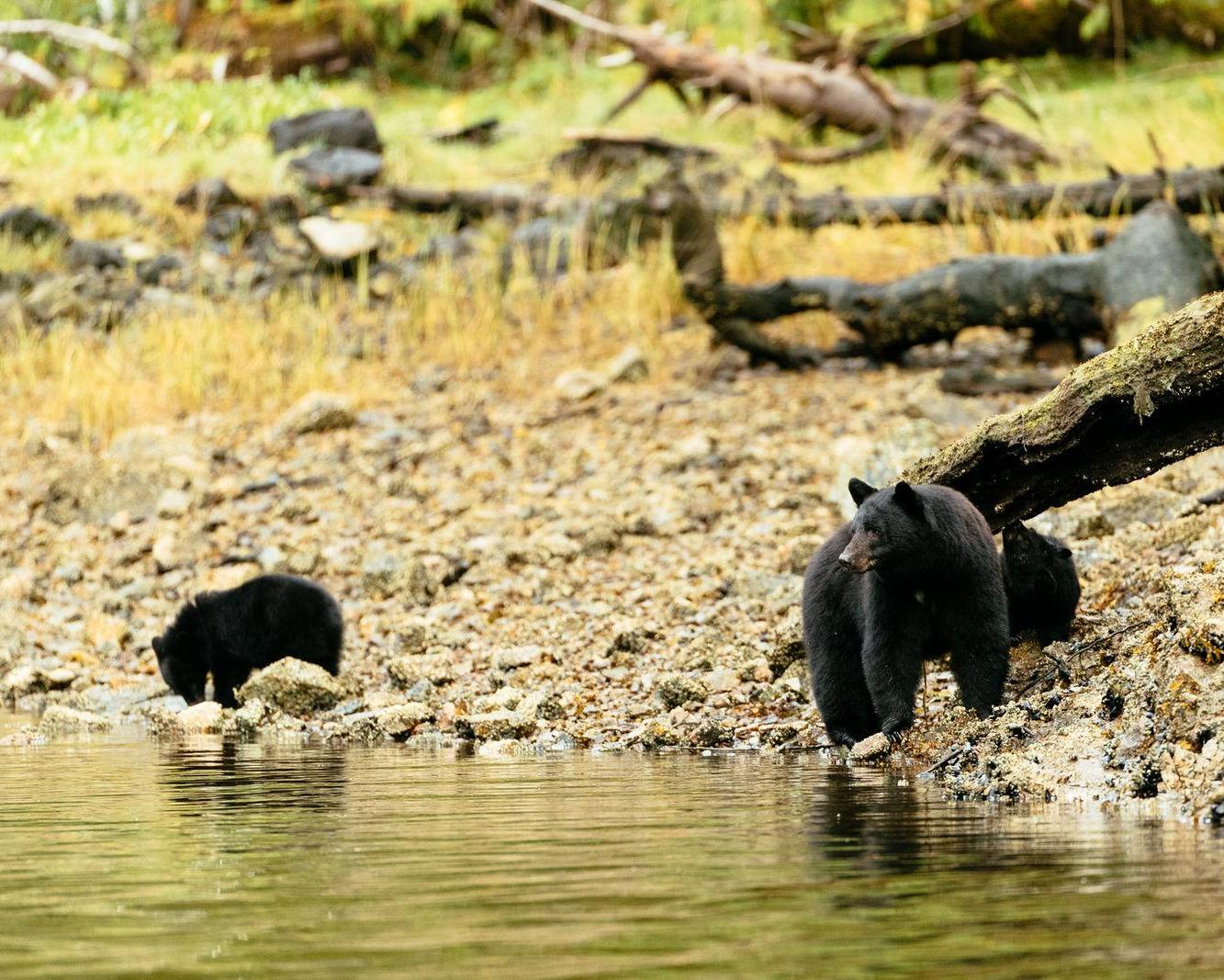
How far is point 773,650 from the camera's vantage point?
7.29 meters

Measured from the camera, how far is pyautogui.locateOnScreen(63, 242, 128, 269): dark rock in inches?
710

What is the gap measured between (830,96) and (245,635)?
12572 millimetres

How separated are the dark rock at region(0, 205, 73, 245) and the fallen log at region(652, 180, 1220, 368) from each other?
821 centimetres

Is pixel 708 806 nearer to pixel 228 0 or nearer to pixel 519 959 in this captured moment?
pixel 519 959

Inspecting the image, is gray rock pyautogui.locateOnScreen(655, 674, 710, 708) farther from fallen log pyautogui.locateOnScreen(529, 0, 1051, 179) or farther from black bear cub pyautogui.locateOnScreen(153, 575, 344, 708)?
fallen log pyautogui.locateOnScreen(529, 0, 1051, 179)

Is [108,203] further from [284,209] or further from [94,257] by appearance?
[284,209]

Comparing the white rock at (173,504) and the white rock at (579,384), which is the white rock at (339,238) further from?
the white rock at (173,504)

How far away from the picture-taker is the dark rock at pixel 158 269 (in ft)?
58.1

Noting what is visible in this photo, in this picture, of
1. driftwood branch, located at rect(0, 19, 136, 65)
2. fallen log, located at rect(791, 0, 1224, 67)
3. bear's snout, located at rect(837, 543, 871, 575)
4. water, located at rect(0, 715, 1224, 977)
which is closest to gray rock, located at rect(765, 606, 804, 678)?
water, located at rect(0, 715, 1224, 977)

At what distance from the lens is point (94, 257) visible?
18078 mm

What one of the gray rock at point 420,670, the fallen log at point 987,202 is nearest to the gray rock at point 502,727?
the gray rock at point 420,670

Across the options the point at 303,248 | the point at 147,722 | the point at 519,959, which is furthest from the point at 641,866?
the point at 303,248

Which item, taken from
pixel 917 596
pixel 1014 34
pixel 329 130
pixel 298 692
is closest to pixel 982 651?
pixel 917 596

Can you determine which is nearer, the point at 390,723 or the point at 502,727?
the point at 502,727
